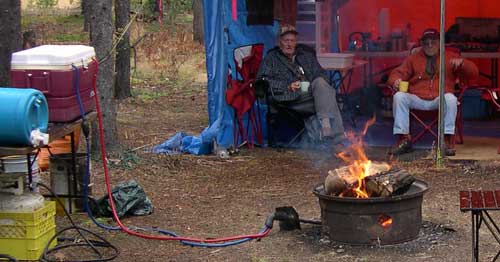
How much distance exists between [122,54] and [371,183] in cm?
677

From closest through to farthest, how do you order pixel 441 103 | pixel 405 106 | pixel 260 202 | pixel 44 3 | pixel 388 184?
1. pixel 388 184
2. pixel 260 202
3. pixel 441 103
4. pixel 405 106
5. pixel 44 3

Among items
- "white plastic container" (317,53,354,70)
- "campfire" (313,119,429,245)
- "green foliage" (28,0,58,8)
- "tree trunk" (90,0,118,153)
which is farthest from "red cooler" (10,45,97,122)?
"green foliage" (28,0,58,8)

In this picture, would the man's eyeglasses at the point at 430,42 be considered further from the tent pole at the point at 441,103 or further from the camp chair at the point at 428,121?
the tent pole at the point at 441,103

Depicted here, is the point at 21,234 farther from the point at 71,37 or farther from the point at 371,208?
the point at 71,37

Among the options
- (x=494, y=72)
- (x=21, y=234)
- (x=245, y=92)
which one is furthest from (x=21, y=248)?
(x=494, y=72)

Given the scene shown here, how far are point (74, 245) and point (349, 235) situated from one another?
4.91 feet

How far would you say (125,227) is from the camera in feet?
17.2

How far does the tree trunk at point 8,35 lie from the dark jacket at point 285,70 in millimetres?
2177

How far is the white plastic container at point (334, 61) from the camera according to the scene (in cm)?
809

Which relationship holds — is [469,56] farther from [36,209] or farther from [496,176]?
[36,209]

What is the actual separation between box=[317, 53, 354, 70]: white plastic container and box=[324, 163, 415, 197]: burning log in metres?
3.33

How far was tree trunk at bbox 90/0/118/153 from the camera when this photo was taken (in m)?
6.88

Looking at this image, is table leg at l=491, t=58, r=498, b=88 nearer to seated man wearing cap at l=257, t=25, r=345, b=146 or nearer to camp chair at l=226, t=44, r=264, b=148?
seated man wearing cap at l=257, t=25, r=345, b=146

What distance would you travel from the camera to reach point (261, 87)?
7.47 metres
